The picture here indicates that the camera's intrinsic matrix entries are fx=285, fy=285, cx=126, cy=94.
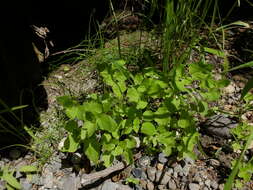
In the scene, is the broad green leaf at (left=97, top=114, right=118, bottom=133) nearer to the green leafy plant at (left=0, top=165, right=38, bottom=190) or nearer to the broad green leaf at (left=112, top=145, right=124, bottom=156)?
the broad green leaf at (left=112, top=145, right=124, bottom=156)

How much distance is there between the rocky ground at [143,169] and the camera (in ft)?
4.71

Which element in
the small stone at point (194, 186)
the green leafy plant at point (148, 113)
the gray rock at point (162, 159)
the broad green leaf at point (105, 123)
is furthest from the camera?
the gray rock at point (162, 159)

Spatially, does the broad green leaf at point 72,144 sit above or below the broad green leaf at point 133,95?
below

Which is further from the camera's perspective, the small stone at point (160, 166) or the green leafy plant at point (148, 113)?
the small stone at point (160, 166)

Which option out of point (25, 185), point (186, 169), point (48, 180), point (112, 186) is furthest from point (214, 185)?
point (25, 185)

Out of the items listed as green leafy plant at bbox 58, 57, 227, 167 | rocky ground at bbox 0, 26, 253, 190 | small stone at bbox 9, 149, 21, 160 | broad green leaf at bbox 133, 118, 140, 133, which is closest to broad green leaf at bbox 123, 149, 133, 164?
green leafy plant at bbox 58, 57, 227, 167

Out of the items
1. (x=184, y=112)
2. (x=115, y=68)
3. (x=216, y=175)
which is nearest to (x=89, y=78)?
(x=115, y=68)

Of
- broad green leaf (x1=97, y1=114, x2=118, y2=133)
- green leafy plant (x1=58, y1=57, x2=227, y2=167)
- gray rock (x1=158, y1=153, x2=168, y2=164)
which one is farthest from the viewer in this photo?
gray rock (x1=158, y1=153, x2=168, y2=164)

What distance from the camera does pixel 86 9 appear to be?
7.08 ft

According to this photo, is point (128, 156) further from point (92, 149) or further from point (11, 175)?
point (11, 175)

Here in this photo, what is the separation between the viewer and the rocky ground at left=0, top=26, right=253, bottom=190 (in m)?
1.44

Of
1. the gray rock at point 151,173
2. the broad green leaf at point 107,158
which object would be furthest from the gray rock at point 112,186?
the broad green leaf at point 107,158

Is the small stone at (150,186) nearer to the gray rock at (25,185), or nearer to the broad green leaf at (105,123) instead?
the broad green leaf at (105,123)

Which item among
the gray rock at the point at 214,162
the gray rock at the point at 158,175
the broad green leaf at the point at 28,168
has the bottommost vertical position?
the gray rock at the point at 158,175
